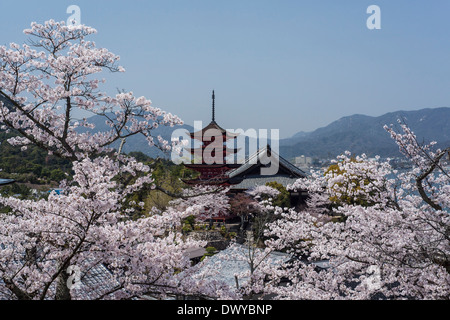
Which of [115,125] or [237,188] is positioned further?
[237,188]

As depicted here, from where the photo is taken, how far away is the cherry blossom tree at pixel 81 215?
3713 millimetres

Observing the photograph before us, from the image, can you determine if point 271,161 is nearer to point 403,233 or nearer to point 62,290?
point 403,233

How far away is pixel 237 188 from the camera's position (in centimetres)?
2341

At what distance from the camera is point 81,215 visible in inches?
143

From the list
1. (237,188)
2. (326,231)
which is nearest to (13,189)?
(237,188)

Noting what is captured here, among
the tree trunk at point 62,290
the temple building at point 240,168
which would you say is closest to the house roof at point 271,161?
the temple building at point 240,168

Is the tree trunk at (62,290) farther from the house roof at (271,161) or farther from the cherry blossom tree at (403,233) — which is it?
the house roof at (271,161)

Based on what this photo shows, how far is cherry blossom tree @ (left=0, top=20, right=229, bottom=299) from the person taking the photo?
3713 mm

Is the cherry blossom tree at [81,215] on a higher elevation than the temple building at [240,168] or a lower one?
lower

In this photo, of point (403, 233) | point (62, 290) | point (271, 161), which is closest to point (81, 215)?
point (62, 290)

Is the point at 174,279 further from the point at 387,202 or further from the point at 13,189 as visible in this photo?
the point at 13,189

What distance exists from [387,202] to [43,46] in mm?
6324
